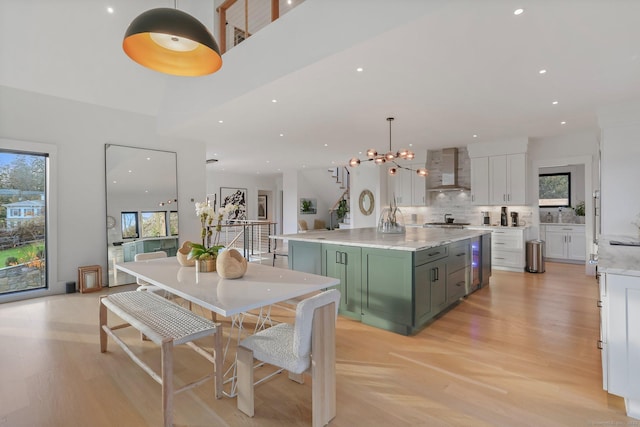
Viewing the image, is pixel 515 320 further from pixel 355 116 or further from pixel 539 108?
pixel 355 116

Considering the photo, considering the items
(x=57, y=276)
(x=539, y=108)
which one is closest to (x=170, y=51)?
(x=57, y=276)

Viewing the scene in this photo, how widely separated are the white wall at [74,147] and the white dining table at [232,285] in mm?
2982

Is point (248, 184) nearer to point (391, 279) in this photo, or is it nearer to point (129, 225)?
point (129, 225)

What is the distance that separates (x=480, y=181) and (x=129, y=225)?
278 inches

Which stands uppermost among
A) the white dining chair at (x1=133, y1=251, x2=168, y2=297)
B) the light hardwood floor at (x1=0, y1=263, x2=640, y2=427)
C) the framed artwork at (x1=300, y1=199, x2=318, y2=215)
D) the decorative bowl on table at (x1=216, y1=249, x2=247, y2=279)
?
the framed artwork at (x1=300, y1=199, x2=318, y2=215)

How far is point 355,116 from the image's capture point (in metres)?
4.78

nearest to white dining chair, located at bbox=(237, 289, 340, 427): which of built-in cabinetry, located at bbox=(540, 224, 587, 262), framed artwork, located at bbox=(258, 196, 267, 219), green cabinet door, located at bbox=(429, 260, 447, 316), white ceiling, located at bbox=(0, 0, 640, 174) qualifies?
green cabinet door, located at bbox=(429, 260, 447, 316)

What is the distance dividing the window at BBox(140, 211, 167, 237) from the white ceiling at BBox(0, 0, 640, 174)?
156 cm


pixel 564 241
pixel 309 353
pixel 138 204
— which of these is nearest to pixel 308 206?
pixel 138 204

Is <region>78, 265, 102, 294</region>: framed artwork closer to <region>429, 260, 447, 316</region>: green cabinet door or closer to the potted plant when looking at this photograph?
→ the potted plant

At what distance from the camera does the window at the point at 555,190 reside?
25.0ft

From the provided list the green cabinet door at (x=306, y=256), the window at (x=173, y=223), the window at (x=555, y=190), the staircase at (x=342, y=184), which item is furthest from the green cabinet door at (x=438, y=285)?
the staircase at (x=342, y=184)

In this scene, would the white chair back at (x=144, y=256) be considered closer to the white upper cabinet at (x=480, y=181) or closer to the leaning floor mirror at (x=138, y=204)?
the leaning floor mirror at (x=138, y=204)

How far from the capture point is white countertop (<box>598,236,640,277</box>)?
1.87 meters
